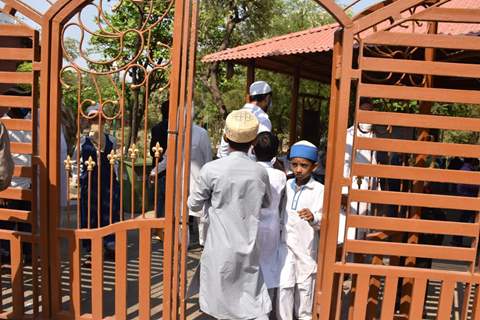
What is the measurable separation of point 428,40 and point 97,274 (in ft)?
8.54

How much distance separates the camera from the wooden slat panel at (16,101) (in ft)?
9.13

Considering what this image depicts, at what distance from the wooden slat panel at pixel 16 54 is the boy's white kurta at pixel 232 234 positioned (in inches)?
54.2

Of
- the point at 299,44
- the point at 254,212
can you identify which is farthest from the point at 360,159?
the point at 299,44

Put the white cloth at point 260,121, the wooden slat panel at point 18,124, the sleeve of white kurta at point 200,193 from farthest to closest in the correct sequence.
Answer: the white cloth at point 260,121 < the wooden slat panel at point 18,124 < the sleeve of white kurta at point 200,193

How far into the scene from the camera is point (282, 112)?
17.5 m

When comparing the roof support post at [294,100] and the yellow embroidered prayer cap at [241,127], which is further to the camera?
the roof support post at [294,100]

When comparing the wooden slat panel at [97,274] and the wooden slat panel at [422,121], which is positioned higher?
the wooden slat panel at [422,121]

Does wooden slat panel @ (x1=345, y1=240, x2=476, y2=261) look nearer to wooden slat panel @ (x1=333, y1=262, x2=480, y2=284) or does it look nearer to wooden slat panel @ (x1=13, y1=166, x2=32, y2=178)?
wooden slat panel @ (x1=333, y1=262, x2=480, y2=284)

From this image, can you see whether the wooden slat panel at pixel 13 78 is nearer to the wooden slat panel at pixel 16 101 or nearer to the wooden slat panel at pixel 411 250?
the wooden slat panel at pixel 16 101

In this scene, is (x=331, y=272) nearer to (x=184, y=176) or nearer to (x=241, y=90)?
(x=184, y=176)

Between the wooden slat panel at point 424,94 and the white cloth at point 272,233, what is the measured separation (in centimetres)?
85

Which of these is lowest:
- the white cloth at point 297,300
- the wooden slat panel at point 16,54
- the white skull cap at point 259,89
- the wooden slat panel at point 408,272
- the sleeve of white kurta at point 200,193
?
the white cloth at point 297,300

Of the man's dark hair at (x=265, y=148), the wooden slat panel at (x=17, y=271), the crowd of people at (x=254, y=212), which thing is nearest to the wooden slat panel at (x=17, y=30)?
the crowd of people at (x=254, y=212)

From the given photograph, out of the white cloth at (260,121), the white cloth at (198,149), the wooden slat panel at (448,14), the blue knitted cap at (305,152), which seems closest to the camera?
the wooden slat panel at (448,14)
